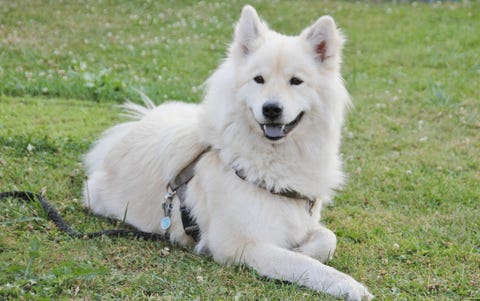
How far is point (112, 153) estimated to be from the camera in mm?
4805

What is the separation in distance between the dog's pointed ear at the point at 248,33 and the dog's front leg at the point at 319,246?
1.30 m

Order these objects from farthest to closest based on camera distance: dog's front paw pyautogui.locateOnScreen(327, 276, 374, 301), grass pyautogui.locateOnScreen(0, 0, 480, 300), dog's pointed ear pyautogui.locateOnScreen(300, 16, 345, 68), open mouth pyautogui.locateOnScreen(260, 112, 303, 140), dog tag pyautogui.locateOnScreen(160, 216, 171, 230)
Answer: dog tag pyautogui.locateOnScreen(160, 216, 171, 230) → dog's pointed ear pyautogui.locateOnScreen(300, 16, 345, 68) → open mouth pyautogui.locateOnScreen(260, 112, 303, 140) → grass pyautogui.locateOnScreen(0, 0, 480, 300) → dog's front paw pyautogui.locateOnScreen(327, 276, 374, 301)

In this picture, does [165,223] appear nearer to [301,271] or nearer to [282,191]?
[282,191]

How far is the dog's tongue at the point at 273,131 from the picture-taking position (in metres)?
3.85

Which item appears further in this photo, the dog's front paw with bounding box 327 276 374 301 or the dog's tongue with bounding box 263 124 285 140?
the dog's tongue with bounding box 263 124 285 140

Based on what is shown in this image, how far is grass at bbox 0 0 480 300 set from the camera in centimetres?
357

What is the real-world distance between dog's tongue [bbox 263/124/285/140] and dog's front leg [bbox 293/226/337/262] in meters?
0.71

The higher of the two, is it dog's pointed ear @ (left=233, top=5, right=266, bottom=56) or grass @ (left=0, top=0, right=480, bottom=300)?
dog's pointed ear @ (left=233, top=5, right=266, bottom=56)

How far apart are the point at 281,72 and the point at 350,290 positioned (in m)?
1.41

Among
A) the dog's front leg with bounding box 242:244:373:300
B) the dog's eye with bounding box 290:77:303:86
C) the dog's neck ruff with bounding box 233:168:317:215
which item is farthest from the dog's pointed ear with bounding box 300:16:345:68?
the dog's front leg with bounding box 242:244:373:300

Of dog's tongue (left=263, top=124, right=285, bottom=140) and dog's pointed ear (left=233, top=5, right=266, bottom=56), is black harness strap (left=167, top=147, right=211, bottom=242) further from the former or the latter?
dog's pointed ear (left=233, top=5, right=266, bottom=56)

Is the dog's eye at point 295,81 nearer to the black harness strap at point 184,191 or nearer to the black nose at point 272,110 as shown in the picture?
the black nose at point 272,110

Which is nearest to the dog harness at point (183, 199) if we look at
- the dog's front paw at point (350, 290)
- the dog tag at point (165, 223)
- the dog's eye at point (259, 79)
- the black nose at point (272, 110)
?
the dog tag at point (165, 223)

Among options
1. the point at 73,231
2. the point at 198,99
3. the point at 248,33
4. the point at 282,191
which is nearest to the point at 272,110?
the point at 282,191
